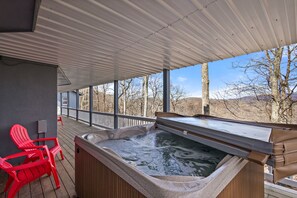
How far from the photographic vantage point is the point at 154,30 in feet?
7.42

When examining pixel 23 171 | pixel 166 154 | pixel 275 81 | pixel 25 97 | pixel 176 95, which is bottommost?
pixel 23 171

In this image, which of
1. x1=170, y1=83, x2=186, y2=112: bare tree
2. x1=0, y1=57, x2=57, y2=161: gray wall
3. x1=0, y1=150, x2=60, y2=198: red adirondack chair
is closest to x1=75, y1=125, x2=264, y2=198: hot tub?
x1=0, y1=150, x2=60, y2=198: red adirondack chair

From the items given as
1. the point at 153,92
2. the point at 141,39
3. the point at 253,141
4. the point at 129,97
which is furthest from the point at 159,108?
the point at 253,141

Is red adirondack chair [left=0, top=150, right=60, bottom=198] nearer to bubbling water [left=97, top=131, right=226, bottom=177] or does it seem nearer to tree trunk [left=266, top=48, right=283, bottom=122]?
bubbling water [left=97, top=131, right=226, bottom=177]

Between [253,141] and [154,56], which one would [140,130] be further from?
[253,141]

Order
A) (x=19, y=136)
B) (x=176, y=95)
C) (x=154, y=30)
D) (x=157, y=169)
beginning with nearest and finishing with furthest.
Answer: (x=157, y=169) → (x=154, y=30) → (x=19, y=136) → (x=176, y=95)

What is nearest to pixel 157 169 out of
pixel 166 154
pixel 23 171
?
pixel 166 154

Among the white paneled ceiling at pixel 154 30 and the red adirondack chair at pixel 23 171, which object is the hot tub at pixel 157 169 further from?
the white paneled ceiling at pixel 154 30

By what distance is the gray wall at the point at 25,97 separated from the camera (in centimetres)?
352

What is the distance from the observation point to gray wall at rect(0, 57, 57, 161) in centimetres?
352

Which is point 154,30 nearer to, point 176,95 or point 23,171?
point 23,171

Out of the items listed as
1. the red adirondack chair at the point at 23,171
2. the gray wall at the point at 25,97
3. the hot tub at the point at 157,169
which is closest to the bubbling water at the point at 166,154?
the hot tub at the point at 157,169

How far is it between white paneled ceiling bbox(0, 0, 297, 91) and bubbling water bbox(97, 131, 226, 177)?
1.70 metres

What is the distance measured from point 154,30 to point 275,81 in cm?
542
